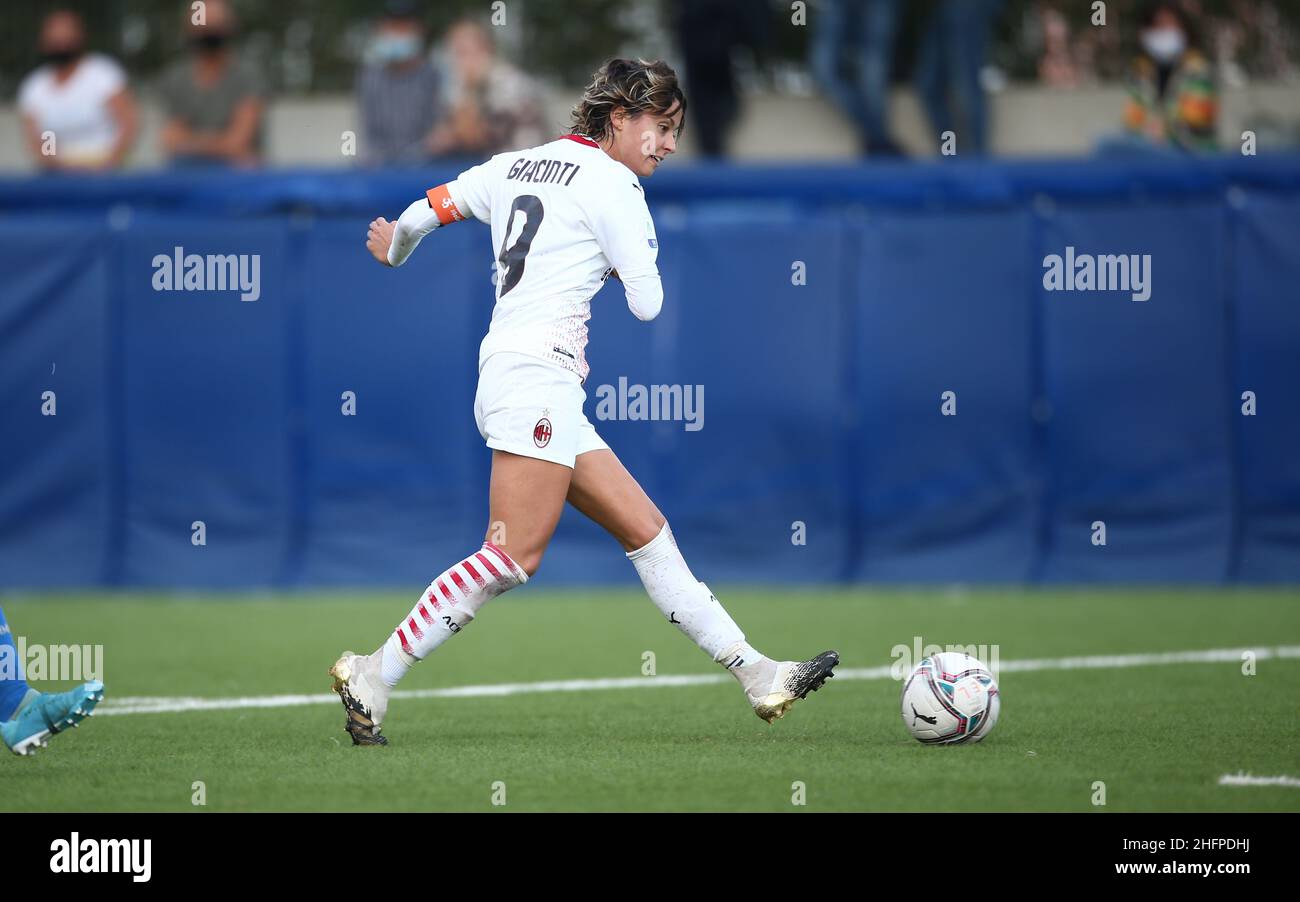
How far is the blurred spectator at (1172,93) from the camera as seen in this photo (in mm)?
14469

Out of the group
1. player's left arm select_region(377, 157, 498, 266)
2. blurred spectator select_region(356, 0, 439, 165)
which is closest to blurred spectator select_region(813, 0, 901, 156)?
blurred spectator select_region(356, 0, 439, 165)

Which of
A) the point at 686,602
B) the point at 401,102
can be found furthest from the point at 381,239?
the point at 401,102

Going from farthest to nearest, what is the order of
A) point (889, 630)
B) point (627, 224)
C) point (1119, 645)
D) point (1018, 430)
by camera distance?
point (1018, 430)
point (889, 630)
point (1119, 645)
point (627, 224)

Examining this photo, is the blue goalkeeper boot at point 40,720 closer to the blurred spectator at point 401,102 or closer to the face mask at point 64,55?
the blurred spectator at point 401,102

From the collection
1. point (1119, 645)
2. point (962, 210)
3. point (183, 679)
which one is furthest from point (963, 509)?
point (183, 679)

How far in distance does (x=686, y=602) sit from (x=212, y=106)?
32.5 ft

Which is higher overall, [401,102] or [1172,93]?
[401,102]

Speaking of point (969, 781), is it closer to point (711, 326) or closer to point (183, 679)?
point (183, 679)

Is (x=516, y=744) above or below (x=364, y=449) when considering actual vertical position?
below

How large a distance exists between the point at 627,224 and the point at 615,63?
659mm

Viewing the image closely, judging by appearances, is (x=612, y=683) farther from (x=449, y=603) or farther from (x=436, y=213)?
(x=436, y=213)

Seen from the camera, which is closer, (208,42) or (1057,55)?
(208,42)

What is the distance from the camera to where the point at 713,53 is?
15398 mm

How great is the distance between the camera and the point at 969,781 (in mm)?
5840
